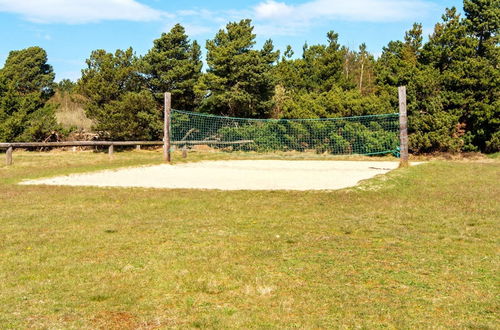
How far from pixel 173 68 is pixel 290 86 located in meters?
7.79

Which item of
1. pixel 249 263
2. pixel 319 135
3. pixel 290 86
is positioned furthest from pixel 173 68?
pixel 249 263

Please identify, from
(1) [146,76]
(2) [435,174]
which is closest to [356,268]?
(2) [435,174]

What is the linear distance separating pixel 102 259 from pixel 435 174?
30.0 feet

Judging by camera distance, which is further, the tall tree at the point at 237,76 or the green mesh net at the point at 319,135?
the tall tree at the point at 237,76

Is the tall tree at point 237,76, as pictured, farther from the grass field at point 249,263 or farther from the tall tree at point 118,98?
the grass field at point 249,263

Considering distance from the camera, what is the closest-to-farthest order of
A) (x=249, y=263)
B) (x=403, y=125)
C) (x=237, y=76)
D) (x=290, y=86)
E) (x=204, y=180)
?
(x=249, y=263) < (x=204, y=180) < (x=403, y=125) < (x=237, y=76) < (x=290, y=86)

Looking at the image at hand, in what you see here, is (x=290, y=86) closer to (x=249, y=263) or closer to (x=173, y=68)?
(x=173, y=68)

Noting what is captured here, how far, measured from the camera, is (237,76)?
989 inches

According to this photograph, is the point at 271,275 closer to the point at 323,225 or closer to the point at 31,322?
the point at 31,322

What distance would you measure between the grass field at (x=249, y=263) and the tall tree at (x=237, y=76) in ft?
59.5

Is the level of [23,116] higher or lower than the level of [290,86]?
lower

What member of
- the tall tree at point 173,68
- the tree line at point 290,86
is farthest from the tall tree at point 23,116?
the tall tree at point 173,68

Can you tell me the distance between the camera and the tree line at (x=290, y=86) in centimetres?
2030

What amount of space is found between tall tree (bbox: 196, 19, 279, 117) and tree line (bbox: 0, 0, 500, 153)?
6 cm
